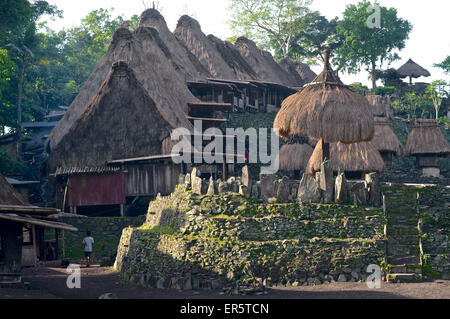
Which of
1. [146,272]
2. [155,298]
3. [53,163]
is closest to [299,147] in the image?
[53,163]

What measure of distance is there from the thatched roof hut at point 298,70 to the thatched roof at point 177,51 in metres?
14.7

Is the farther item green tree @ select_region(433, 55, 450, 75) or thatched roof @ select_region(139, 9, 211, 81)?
green tree @ select_region(433, 55, 450, 75)

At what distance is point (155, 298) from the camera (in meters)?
20.1

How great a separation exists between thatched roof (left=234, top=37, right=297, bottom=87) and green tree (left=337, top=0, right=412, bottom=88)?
5504mm

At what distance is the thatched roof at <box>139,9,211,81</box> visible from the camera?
44.4m

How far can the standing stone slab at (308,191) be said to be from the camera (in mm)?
23547

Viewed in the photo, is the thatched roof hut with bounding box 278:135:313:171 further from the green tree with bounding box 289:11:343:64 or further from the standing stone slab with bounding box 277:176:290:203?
the green tree with bounding box 289:11:343:64

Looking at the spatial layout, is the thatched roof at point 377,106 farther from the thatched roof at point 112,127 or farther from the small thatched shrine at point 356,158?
the thatched roof at point 112,127

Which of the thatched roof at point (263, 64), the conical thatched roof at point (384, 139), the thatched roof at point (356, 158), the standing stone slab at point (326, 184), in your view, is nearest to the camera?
the standing stone slab at point (326, 184)

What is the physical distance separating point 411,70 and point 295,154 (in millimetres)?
24781

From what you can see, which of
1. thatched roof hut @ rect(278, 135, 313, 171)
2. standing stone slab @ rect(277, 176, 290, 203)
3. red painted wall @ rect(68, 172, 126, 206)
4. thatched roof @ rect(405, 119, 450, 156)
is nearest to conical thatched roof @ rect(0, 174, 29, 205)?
red painted wall @ rect(68, 172, 126, 206)

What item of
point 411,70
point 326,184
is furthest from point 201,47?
point 326,184

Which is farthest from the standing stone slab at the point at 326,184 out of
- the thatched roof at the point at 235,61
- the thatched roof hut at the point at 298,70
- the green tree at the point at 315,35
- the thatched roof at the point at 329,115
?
the green tree at the point at 315,35
